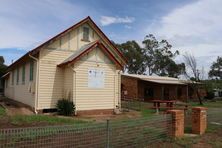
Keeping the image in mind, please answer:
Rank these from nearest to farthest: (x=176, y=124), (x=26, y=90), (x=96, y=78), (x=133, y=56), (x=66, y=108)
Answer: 1. (x=176, y=124)
2. (x=66, y=108)
3. (x=96, y=78)
4. (x=26, y=90)
5. (x=133, y=56)

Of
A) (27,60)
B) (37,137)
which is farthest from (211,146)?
(27,60)

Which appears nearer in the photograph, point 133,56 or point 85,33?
point 85,33

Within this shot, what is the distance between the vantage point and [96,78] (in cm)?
1673

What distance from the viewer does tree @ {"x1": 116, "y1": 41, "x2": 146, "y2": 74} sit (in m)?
59.2

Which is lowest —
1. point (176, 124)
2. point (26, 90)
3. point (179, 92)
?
point (176, 124)

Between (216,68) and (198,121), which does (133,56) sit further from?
(198,121)

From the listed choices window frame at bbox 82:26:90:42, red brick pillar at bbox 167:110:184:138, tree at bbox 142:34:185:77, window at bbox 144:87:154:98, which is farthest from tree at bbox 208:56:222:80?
red brick pillar at bbox 167:110:184:138

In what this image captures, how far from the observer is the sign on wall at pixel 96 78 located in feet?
53.9

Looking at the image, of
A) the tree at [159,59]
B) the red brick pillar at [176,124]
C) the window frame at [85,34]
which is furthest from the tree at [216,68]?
the red brick pillar at [176,124]

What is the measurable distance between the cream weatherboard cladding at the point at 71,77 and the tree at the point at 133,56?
134ft

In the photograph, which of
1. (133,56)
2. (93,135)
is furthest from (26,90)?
(133,56)

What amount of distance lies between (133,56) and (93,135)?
2159 inches

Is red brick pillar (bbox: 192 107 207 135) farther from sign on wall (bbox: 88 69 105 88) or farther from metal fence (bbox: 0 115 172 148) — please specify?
sign on wall (bbox: 88 69 105 88)

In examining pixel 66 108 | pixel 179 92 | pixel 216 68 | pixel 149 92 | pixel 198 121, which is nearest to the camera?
pixel 198 121
